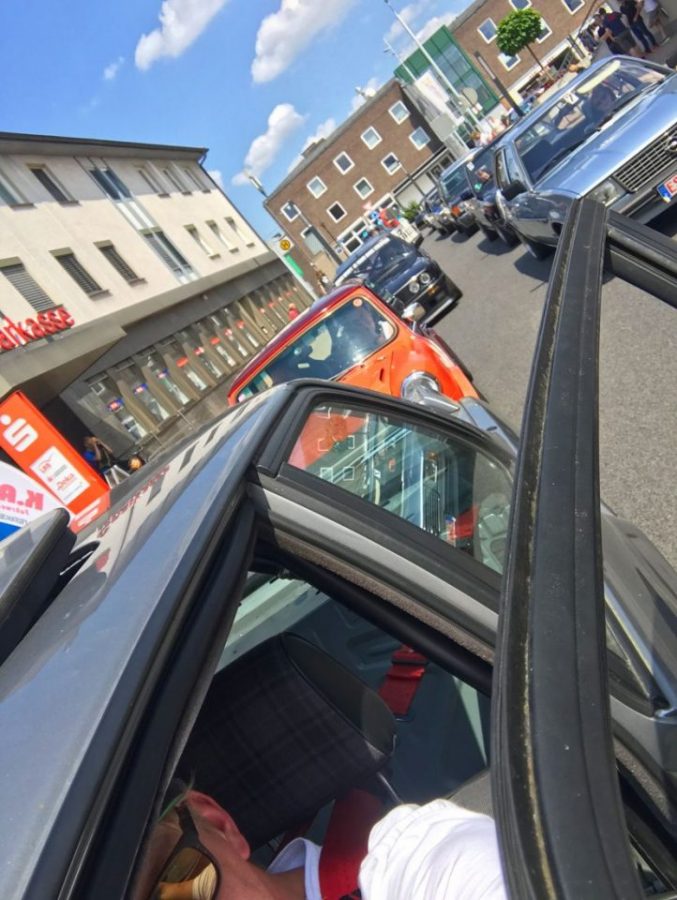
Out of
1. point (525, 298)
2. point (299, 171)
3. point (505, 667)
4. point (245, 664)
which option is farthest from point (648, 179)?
point (299, 171)

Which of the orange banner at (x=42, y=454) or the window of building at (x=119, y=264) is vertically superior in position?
the window of building at (x=119, y=264)

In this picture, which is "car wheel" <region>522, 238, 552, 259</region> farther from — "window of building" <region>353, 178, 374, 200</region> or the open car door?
"window of building" <region>353, 178, 374, 200</region>

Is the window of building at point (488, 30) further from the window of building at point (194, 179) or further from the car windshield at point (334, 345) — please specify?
the car windshield at point (334, 345)

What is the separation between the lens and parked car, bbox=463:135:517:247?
12789 millimetres

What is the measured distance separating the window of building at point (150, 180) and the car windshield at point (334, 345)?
76.6 feet

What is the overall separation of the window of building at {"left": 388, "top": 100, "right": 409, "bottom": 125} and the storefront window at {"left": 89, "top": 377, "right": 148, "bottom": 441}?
162ft

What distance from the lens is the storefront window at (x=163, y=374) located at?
20891 mm

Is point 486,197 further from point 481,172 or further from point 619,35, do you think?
point 619,35

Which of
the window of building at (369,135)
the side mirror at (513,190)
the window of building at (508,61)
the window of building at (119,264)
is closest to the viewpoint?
the side mirror at (513,190)

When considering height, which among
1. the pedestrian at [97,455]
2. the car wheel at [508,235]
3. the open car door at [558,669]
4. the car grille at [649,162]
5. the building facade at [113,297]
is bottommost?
the car wheel at [508,235]

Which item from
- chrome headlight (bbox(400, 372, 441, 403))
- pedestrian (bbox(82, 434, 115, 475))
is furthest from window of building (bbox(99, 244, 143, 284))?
chrome headlight (bbox(400, 372, 441, 403))

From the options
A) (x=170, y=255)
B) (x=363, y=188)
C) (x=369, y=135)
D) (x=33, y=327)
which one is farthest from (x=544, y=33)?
(x=33, y=327)

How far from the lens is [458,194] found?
20.8m

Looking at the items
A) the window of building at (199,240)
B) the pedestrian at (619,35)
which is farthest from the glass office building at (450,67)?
the pedestrian at (619,35)
